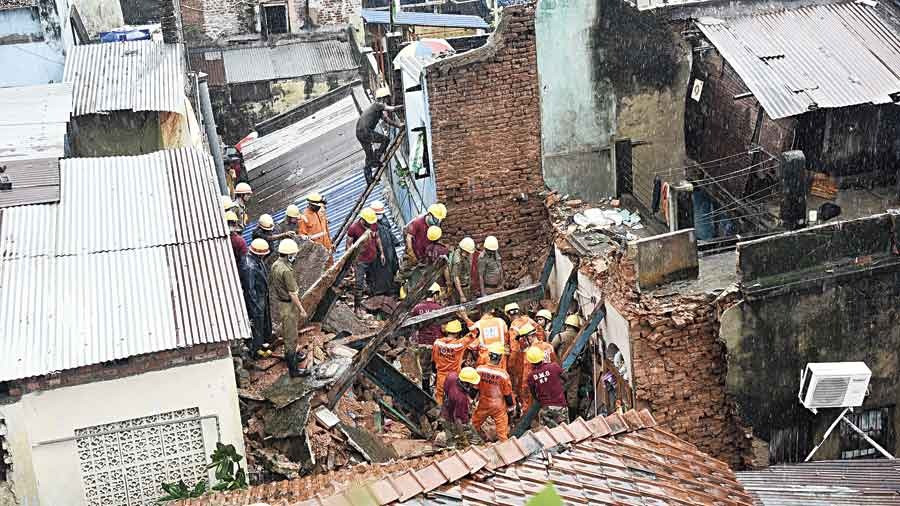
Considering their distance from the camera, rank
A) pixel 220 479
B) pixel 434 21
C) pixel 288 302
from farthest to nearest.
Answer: pixel 434 21
pixel 288 302
pixel 220 479

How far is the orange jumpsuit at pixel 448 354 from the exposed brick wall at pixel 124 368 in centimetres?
351

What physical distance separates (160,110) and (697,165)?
8225 millimetres

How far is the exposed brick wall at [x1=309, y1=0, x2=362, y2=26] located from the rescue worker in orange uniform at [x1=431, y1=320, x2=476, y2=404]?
21.9m

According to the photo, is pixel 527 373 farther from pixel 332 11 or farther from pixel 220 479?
pixel 332 11

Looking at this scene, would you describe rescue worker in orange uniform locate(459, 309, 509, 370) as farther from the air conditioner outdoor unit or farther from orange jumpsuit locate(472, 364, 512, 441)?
the air conditioner outdoor unit

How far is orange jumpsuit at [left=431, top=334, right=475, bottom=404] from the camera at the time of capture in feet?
44.2

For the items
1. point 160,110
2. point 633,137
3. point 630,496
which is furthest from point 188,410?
point 633,137

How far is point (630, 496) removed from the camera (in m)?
7.62

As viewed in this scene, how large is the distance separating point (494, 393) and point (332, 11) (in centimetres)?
2350

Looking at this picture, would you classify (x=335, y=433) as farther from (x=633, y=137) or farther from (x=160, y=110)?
(x=633, y=137)

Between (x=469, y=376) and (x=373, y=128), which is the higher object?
(x=373, y=128)

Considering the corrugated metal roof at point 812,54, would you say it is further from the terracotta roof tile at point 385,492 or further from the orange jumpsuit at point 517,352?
the terracotta roof tile at point 385,492

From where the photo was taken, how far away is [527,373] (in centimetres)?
1300

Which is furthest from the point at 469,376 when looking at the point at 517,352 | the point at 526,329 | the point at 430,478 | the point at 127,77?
the point at 127,77
